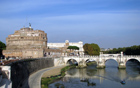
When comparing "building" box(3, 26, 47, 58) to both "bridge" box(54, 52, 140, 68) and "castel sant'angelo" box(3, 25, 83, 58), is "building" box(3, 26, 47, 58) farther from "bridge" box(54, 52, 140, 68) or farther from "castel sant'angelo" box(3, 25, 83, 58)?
"bridge" box(54, 52, 140, 68)

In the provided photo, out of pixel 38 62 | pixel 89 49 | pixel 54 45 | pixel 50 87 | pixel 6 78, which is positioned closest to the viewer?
pixel 6 78

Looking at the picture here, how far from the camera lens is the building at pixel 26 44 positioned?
2050 inches

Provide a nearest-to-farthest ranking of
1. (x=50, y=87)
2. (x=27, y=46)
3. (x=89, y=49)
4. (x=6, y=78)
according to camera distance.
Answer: (x=6, y=78) → (x=50, y=87) → (x=27, y=46) → (x=89, y=49)

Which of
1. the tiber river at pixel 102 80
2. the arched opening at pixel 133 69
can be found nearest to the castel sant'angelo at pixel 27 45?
the tiber river at pixel 102 80

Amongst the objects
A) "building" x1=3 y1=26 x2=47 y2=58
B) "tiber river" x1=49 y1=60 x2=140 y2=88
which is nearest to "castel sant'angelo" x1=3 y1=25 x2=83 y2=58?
"building" x1=3 y1=26 x2=47 y2=58

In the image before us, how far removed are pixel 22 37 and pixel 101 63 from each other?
2457cm

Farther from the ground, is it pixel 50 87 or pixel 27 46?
pixel 27 46

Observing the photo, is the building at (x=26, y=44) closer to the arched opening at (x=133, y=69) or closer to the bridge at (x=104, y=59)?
the bridge at (x=104, y=59)

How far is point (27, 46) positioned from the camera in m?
57.4

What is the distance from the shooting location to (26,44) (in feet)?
189

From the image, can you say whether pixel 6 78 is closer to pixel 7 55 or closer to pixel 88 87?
pixel 88 87

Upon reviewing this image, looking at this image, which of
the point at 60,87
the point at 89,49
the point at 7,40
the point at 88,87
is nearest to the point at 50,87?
the point at 60,87

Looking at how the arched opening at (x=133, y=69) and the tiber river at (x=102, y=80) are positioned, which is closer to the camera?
the tiber river at (x=102, y=80)

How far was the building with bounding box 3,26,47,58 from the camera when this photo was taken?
5206 cm
